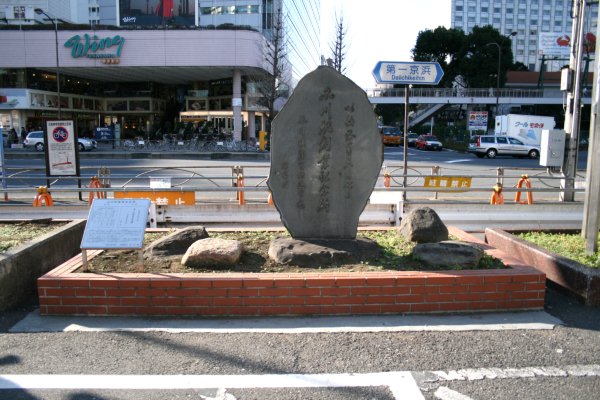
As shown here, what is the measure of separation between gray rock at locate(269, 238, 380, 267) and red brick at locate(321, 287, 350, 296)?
2.32ft

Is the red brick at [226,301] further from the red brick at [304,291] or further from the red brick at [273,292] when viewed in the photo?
the red brick at [304,291]

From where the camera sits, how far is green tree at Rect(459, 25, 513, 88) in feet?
214

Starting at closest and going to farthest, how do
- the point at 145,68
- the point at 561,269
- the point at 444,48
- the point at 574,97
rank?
the point at 561,269 → the point at 574,97 → the point at 145,68 → the point at 444,48

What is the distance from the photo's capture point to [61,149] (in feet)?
43.2

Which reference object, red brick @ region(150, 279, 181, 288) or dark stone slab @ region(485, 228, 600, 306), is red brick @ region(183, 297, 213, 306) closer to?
red brick @ region(150, 279, 181, 288)

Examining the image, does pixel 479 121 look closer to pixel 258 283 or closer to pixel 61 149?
pixel 61 149

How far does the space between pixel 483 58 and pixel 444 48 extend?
6018 mm

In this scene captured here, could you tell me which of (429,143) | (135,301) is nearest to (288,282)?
(135,301)

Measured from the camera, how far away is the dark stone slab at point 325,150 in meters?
5.91

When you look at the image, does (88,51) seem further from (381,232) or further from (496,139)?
(381,232)

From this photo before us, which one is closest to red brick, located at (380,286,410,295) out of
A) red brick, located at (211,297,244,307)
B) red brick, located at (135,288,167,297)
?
red brick, located at (211,297,244,307)

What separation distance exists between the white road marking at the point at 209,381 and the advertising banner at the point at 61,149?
10.5 meters

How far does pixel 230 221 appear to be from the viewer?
10.1 metres

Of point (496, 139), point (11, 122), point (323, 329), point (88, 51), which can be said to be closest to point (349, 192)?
point (323, 329)
